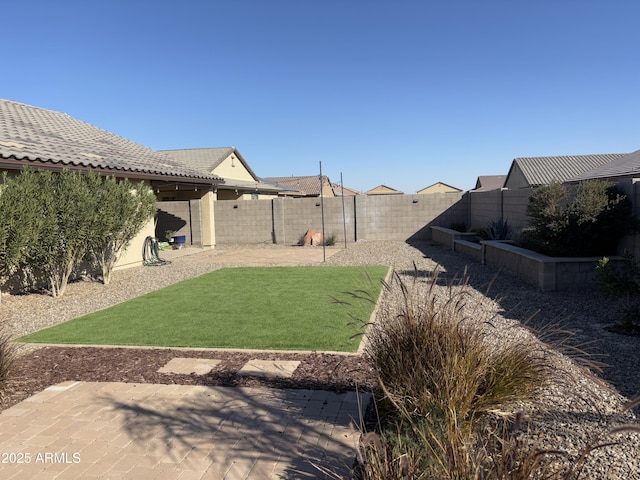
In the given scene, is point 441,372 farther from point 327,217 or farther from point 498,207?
point 327,217

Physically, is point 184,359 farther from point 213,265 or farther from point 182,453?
point 213,265

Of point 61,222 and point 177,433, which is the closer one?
point 177,433

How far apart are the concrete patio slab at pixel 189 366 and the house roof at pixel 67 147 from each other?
645 centimetres

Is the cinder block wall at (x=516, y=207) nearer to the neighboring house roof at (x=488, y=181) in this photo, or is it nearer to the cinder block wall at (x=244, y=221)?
the cinder block wall at (x=244, y=221)

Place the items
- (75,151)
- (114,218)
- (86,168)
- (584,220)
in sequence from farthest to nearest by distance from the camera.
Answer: (75,151)
(86,168)
(114,218)
(584,220)

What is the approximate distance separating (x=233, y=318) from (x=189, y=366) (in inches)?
92.9

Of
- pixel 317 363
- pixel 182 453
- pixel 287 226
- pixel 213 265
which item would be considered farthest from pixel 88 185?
pixel 287 226

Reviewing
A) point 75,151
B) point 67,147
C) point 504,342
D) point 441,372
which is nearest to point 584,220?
point 504,342

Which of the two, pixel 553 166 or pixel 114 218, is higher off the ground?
pixel 553 166

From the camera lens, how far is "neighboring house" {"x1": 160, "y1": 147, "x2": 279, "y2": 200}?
28.3 meters

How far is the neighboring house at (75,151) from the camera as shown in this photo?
10438 millimetres

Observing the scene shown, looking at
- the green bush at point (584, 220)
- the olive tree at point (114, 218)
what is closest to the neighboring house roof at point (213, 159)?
the olive tree at point (114, 218)

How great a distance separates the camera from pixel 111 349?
6.36 m

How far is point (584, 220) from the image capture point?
9.55m
